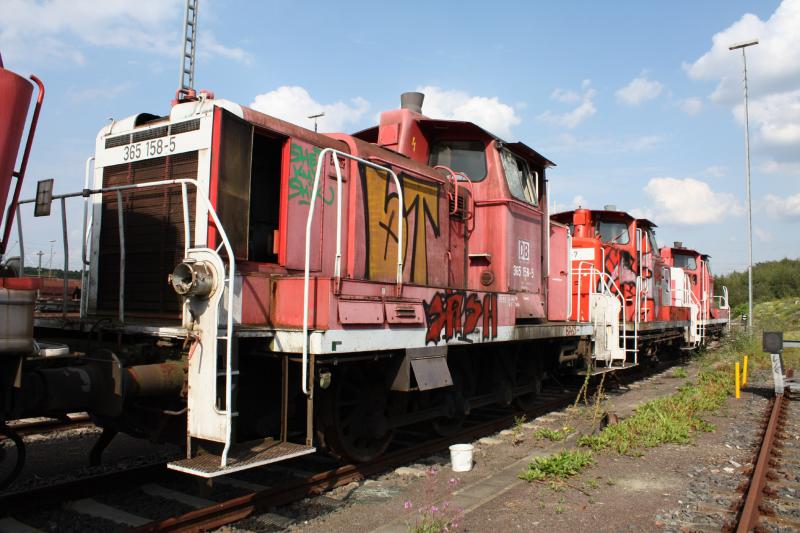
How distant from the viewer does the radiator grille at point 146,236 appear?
4984 mm

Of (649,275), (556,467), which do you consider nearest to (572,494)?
(556,467)

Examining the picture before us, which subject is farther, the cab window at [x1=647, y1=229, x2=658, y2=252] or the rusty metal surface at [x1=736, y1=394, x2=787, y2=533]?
the cab window at [x1=647, y1=229, x2=658, y2=252]

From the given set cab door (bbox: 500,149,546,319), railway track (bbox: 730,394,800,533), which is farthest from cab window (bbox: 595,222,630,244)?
railway track (bbox: 730,394,800,533)

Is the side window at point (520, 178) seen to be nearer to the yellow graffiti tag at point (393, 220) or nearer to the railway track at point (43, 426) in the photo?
the yellow graffiti tag at point (393, 220)

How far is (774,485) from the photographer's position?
5.61 m

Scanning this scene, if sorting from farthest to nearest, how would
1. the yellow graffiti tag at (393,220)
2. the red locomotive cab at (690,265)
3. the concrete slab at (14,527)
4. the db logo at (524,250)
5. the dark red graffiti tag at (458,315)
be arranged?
the red locomotive cab at (690,265) → the db logo at (524,250) → the yellow graffiti tag at (393,220) → the dark red graffiti tag at (458,315) → the concrete slab at (14,527)

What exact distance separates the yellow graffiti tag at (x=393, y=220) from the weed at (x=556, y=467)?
2.14 m

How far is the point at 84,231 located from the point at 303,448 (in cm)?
284

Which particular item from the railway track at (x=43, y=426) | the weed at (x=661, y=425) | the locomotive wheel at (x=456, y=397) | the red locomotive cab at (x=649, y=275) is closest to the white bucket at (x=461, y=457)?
the locomotive wheel at (x=456, y=397)

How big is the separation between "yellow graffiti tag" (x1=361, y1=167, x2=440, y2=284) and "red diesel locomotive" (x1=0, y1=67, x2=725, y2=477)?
0.02 m

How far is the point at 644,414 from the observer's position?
8.21m

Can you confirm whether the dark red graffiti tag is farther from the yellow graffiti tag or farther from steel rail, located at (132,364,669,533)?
steel rail, located at (132,364,669,533)

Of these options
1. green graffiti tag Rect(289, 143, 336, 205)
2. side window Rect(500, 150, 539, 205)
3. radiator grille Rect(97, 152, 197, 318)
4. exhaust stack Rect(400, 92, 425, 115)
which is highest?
exhaust stack Rect(400, 92, 425, 115)

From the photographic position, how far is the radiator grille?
498 cm
